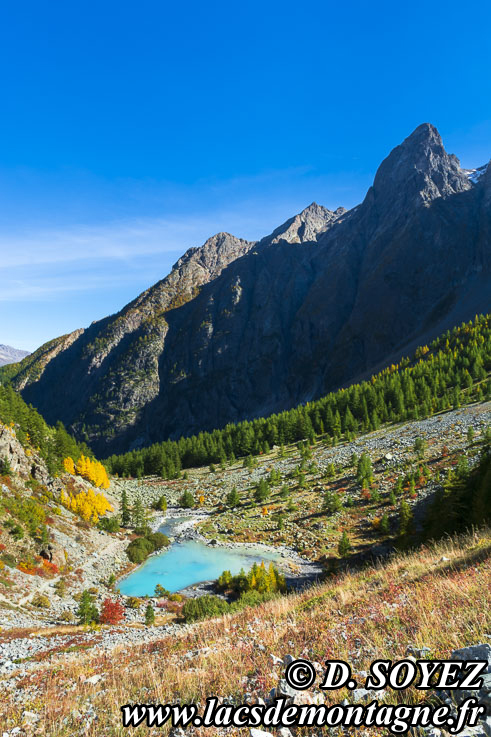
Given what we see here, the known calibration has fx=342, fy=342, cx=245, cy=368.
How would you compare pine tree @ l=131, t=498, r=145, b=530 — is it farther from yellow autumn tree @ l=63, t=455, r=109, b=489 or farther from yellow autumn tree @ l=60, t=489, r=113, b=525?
yellow autumn tree @ l=63, t=455, r=109, b=489

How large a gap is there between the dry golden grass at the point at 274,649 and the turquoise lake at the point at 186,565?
3066 cm

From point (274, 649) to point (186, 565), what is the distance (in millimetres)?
40578

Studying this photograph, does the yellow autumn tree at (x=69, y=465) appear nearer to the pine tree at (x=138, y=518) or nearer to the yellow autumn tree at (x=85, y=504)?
the yellow autumn tree at (x=85, y=504)

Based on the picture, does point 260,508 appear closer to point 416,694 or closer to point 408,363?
point 416,694

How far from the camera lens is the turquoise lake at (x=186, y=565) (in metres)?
37.3

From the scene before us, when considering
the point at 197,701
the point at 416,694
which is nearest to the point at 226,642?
the point at 197,701

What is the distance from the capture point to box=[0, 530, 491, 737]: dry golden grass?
5.68 m

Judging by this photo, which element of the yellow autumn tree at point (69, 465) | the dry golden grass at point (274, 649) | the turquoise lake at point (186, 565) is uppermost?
the dry golden grass at point (274, 649)

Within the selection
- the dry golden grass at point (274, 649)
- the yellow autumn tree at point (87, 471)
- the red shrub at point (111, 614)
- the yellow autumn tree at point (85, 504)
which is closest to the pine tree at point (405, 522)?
the dry golden grass at point (274, 649)

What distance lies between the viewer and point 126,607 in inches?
1195

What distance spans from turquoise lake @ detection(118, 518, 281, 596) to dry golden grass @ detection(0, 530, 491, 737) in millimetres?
30665

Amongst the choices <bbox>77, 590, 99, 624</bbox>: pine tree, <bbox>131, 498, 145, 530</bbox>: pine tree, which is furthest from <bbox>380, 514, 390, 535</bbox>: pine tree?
<bbox>131, 498, 145, 530</bbox>: pine tree

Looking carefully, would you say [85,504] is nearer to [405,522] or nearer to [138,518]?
[138,518]

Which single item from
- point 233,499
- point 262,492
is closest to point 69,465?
point 233,499
